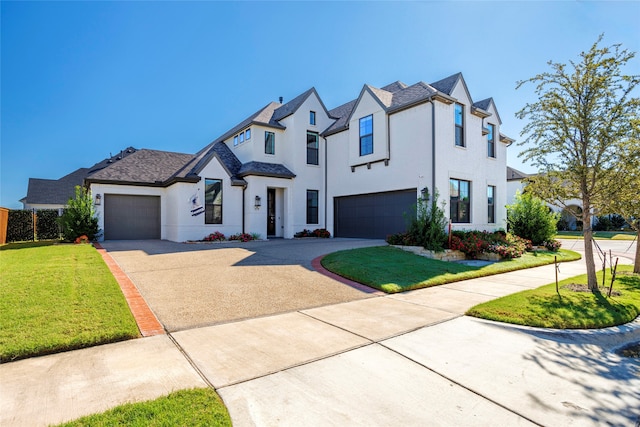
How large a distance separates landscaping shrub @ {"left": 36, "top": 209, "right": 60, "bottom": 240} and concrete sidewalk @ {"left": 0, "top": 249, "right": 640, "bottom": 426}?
18021mm

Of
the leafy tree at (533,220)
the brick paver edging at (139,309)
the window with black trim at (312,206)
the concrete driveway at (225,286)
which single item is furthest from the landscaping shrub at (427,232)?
the brick paver edging at (139,309)

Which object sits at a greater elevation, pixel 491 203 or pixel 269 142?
pixel 269 142

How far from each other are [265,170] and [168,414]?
15.6m

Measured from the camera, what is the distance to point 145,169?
1812 cm

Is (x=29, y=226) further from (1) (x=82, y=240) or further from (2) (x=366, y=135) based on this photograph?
(2) (x=366, y=135)

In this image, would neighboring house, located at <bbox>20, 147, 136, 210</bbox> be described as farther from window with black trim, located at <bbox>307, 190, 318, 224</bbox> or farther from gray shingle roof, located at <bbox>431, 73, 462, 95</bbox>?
→ gray shingle roof, located at <bbox>431, 73, 462, 95</bbox>

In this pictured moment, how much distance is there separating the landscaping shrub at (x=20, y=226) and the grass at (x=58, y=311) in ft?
39.2

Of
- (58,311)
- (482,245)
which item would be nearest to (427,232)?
(482,245)

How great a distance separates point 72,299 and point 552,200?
10.4 m

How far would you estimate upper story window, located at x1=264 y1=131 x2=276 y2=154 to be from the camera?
742 inches

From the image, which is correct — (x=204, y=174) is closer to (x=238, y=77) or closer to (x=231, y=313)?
(x=238, y=77)

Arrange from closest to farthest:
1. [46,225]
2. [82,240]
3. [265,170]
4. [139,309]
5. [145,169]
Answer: [139,309]
[82,240]
[46,225]
[265,170]
[145,169]

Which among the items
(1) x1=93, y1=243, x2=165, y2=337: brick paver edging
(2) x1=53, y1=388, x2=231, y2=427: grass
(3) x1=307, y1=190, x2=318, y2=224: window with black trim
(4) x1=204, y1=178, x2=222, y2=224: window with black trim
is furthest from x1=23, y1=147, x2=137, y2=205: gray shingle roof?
(2) x1=53, y1=388, x2=231, y2=427: grass

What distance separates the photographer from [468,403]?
2850mm
